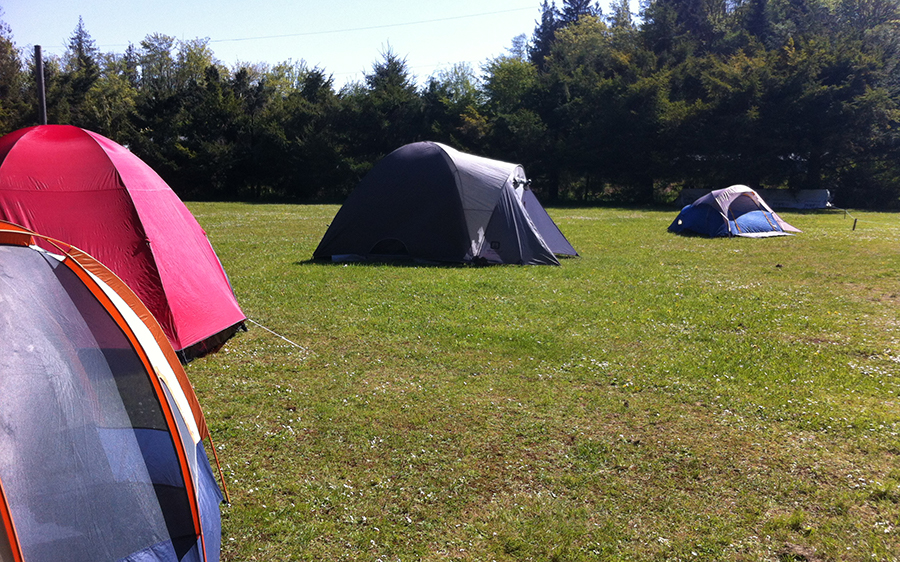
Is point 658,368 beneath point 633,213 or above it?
beneath

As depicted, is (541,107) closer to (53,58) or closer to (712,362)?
(712,362)

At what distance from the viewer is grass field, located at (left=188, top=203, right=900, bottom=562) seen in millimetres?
4016

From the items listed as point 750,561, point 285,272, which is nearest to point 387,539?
point 750,561

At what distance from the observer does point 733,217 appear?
20.5m

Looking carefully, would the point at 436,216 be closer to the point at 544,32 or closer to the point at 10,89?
the point at 10,89

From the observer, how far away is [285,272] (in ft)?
41.5

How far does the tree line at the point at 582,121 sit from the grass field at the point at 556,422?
29.0 metres

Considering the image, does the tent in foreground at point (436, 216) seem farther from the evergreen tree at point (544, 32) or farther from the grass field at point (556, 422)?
the evergreen tree at point (544, 32)

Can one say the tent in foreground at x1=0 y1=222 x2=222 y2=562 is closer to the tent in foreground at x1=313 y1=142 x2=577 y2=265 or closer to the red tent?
the red tent

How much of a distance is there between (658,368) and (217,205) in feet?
104

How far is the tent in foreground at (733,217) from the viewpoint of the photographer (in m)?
20.4

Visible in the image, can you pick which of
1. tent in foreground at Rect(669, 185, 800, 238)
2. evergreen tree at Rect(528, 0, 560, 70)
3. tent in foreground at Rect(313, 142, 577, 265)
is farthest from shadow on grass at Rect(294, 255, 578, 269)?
evergreen tree at Rect(528, 0, 560, 70)

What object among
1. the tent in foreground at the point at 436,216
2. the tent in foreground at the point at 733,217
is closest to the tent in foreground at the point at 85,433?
the tent in foreground at the point at 436,216

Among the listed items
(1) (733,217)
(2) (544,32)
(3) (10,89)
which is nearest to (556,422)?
(1) (733,217)
